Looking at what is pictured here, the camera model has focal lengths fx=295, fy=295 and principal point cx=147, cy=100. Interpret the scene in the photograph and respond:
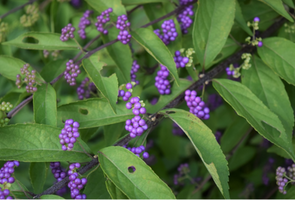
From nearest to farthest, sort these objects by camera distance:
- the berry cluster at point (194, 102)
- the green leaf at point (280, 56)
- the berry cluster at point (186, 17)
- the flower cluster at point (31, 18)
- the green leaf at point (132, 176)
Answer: the green leaf at point (132, 176)
the berry cluster at point (194, 102)
the green leaf at point (280, 56)
the berry cluster at point (186, 17)
the flower cluster at point (31, 18)

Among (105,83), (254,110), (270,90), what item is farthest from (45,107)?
(270,90)

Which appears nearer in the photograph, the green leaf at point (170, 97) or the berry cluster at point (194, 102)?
the berry cluster at point (194, 102)

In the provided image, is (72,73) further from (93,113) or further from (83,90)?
(83,90)

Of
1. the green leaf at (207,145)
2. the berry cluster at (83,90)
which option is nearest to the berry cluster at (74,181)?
the green leaf at (207,145)

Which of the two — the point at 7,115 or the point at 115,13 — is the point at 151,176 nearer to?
the point at 7,115

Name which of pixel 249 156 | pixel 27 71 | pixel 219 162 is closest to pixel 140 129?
pixel 219 162

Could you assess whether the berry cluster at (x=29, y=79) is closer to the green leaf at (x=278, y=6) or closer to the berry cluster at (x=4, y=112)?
the berry cluster at (x=4, y=112)

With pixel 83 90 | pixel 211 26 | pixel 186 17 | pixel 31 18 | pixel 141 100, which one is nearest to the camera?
pixel 141 100
